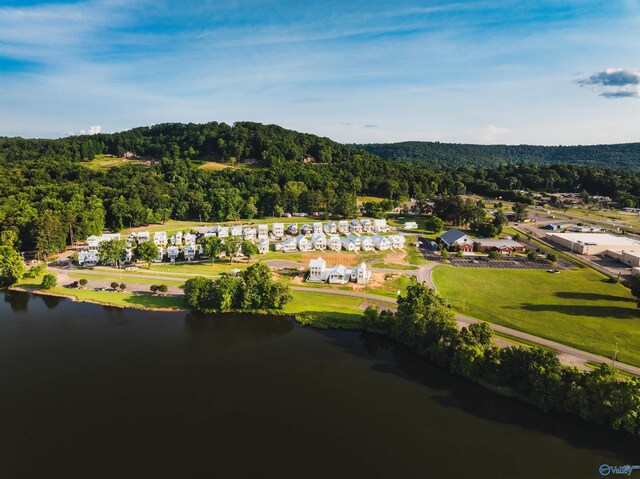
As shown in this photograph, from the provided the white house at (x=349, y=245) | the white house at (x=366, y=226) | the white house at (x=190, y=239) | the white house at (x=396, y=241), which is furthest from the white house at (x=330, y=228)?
the white house at (x=190, y=239)

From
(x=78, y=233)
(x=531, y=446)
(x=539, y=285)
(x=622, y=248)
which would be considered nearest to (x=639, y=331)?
(x=539, y=285)

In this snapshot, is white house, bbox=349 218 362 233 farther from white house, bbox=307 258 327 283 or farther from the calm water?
the calm water

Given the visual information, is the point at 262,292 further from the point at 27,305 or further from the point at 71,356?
the point at 27,305

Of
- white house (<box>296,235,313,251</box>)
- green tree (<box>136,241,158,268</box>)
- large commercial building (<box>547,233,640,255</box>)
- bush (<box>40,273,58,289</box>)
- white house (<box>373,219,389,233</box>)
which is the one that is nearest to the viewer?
bush (<box>40,273,58,289</box>)

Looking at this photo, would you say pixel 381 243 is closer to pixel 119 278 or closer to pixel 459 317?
pixel 459 317

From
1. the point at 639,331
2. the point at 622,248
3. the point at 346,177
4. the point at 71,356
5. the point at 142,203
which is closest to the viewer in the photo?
the point at 71,356

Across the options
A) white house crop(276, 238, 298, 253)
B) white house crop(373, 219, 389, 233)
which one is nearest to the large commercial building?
white house crop(373, 219, 389, 233)
